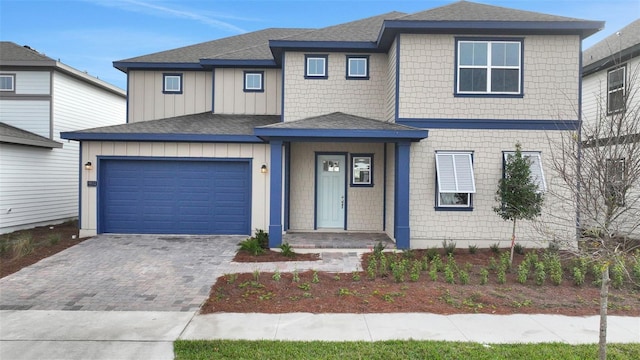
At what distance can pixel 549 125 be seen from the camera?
10078mm

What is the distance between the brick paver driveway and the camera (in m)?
6.23

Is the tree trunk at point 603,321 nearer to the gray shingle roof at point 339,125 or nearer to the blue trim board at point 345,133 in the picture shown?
the blue trim board at point 345,133

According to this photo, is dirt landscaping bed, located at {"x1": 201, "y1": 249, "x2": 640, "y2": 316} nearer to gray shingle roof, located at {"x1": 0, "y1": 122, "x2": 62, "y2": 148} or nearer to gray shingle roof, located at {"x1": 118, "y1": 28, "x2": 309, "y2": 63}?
gray shingle roof, located at {"x1": 118, "y1": 28, "x2": 309, "y2": 63}

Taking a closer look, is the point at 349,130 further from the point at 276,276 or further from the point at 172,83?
the point at 172,83

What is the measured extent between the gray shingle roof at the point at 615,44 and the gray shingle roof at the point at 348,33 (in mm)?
7342

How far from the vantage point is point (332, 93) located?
1182 centimetres

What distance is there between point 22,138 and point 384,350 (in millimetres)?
13248

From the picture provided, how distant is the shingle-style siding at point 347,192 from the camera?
11844 mm

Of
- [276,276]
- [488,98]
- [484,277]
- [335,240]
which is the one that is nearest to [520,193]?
[484,277]

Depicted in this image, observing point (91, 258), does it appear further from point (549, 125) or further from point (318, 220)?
point (549, 125)

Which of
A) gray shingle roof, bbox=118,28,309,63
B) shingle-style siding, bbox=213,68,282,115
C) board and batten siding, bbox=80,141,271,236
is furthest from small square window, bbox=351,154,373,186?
gray shingle roof, bbox=118,28,309,63

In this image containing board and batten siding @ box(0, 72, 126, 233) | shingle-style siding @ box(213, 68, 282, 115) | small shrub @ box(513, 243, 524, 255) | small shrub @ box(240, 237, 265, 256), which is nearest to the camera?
small shrub @ box(240, 237, 265, 256)

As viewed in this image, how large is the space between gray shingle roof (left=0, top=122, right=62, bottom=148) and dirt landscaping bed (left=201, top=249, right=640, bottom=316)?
30.5ft

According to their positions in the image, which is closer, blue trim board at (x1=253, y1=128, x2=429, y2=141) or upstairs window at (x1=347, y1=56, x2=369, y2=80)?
blue trim board at (x1=253, y1=128, x2=429, y2=141)
